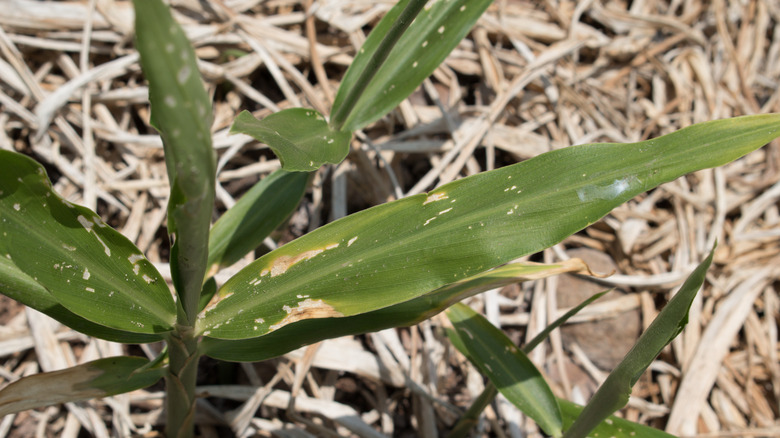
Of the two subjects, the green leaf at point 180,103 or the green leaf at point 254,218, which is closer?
the green leaf at point 180,103

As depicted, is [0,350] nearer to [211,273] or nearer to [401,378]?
[211,273]

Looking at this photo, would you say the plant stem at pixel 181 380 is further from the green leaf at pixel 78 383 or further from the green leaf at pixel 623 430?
the green leaf at pixel 623 430

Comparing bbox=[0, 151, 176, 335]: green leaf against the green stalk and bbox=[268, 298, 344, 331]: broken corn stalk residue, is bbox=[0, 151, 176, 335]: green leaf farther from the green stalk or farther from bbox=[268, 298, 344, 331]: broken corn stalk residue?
the green stalk

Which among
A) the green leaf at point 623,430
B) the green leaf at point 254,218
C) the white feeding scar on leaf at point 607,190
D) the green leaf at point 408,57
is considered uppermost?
the green leaf at point 408,57

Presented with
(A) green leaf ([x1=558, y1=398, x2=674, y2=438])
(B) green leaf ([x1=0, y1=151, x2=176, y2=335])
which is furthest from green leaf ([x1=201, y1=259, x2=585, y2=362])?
(A) green leaf ([x1=558, y1=398, x2=674, y2=438])

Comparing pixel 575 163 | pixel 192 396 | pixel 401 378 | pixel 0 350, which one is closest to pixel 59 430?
pixel 0 350

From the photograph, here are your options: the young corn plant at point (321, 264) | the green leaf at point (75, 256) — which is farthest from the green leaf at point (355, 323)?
the green leaf at point (75, 256)
